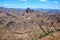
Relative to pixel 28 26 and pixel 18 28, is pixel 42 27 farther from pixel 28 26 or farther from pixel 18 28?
pixel 18 28

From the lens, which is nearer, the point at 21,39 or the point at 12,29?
the point at 21,39

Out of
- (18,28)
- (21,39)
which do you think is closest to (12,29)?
(18,28)

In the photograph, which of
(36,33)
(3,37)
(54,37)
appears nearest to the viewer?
(54,37)

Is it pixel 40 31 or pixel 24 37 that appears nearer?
pixel 24 37

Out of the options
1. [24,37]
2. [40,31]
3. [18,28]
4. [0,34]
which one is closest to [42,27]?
[40,31]

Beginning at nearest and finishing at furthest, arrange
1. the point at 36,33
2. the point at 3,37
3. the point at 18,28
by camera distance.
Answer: the point at 3,37 < the point at 36,33 < the point at 18,28

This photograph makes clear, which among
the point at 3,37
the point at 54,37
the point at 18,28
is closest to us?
the point at 54,37

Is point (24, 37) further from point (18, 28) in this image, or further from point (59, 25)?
point (59, 25)

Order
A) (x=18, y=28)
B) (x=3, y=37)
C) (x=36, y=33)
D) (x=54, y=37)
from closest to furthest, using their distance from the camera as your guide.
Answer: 1. (x=54, y=37)
2. (x=3, y=37)
3. (x=36, y=33)
4. (x=18, y=28)

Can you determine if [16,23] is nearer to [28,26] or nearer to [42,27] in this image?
[28,26]
